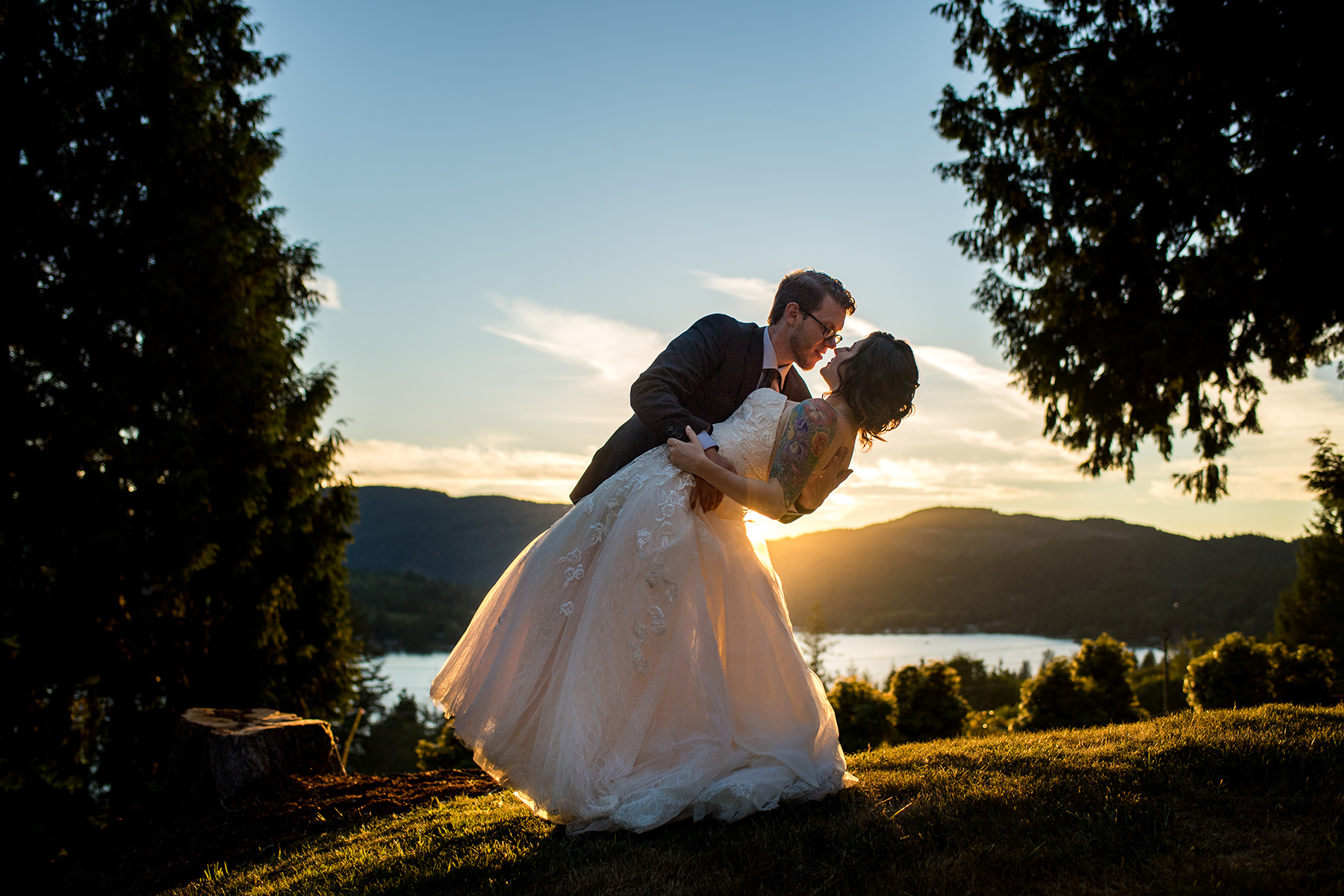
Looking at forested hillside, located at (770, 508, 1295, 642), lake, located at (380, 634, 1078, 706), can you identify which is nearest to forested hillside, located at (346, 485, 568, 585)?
lake, located at (380, 634, 1078, 706)

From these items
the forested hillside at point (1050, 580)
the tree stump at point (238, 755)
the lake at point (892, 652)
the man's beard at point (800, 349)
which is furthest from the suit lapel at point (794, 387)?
the forested hillside at point (1050, 580)

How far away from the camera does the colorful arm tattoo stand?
352 centimetres

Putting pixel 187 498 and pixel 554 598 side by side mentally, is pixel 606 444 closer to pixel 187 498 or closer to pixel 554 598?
pixel 554 598

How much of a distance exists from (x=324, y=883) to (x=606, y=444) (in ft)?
8.14

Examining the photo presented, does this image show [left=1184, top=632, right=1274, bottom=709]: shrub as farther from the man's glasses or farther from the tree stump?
the tree stump

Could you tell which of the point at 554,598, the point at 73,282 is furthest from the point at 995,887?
the point at 73,282

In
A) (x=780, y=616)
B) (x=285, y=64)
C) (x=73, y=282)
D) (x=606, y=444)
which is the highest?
(x=285, y=64)

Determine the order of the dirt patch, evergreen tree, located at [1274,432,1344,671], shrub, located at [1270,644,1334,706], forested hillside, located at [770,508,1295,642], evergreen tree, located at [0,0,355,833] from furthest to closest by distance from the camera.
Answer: forested hillside, located at [770,508,1295,642]
evergreen tree, located at [1274,432,1344,671]
evergreen tree, located at [0,0,355,833]
shrub, located at [1270,644,1334,706]
the dirt patch

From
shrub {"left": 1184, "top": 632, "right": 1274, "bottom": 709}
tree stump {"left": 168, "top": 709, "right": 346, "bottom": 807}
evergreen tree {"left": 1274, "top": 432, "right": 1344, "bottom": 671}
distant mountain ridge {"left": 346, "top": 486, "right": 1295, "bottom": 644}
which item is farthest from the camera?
distant mountain ridge {"left": 346, "top": 486, "right": 1295, "bottom": 644}

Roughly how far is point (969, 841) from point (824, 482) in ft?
5.36

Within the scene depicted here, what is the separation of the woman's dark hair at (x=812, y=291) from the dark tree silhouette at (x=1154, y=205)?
716 centimetres

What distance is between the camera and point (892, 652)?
2961 cm

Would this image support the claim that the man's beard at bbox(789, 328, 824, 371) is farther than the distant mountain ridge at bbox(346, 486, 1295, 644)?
No

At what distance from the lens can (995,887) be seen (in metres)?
2.58
